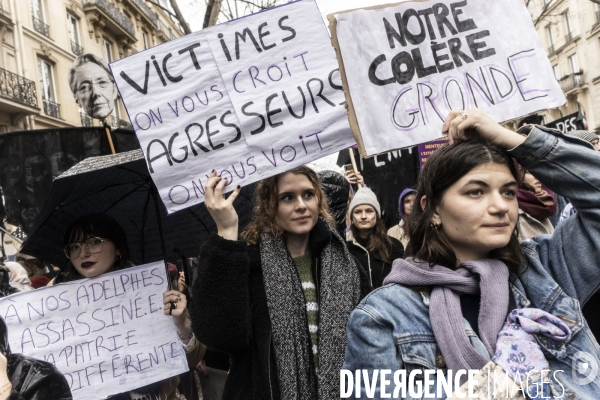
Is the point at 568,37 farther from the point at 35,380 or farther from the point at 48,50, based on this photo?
the point at 35,380

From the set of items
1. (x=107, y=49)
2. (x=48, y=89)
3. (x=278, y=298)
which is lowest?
(x=278, y=298)

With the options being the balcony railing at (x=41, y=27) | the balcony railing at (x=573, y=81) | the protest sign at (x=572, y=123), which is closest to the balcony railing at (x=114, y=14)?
the balcony railing at (x=41, y=27)

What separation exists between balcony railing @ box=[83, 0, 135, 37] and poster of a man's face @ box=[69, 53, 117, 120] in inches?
1018

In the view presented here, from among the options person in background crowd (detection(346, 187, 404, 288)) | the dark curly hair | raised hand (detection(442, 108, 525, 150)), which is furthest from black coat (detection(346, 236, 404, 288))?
raised hand (detection(442, 108, 525, 150))

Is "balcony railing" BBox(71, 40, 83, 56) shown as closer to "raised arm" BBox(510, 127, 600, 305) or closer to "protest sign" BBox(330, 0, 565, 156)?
"protest sign" BBox(330, 0, 565, 156)

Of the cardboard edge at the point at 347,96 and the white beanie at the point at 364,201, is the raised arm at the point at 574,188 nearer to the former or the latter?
the cardboard edge at the point at 347,96

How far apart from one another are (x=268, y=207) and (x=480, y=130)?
1074 mm

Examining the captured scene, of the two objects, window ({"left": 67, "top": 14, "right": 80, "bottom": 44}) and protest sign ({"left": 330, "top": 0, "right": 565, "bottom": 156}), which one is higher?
window ({"left": 67, "top": 14, "right": 80, "bottom": 44})

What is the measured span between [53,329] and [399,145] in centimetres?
189

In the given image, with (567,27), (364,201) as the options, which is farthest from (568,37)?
(364,201)

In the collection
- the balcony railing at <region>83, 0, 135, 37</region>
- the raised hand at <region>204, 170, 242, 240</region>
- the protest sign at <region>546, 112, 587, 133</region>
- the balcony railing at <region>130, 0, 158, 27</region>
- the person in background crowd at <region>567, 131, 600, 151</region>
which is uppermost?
the balcony railing at <region>130, 0, 158, 27</region>

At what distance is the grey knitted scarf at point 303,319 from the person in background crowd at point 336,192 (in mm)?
1858

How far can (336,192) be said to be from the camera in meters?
4.25

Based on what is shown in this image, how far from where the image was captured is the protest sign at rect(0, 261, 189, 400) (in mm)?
2627
